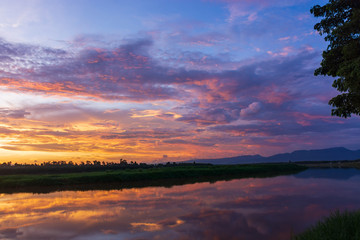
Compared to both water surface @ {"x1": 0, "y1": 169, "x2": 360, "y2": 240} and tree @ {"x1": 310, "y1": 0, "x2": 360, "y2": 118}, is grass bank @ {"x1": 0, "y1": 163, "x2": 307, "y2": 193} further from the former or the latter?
tree @ {"x1": 310, "y1": 0, "x2": 360, "y2": 118}

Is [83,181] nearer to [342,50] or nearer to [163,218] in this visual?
[163,218]

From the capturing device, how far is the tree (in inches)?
575

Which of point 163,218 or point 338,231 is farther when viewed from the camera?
point 163,218

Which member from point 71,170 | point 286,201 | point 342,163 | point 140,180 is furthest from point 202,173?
point 342,163

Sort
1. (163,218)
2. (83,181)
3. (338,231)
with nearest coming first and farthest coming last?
(338,231) → (163,218) → (83,181)

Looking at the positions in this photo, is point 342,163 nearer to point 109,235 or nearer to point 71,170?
point 71,170

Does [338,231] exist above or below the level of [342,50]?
below

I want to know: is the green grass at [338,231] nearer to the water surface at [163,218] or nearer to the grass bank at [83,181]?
the water surface at [163,218]

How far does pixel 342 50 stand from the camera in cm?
1544

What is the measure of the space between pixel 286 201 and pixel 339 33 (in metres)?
18.1

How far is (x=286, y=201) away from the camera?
2745 centimetres

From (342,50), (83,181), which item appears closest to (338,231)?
(342,50)

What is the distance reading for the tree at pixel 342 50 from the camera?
14602mm

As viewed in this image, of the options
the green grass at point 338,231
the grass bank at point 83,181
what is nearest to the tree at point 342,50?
the green grass at point 338,231
